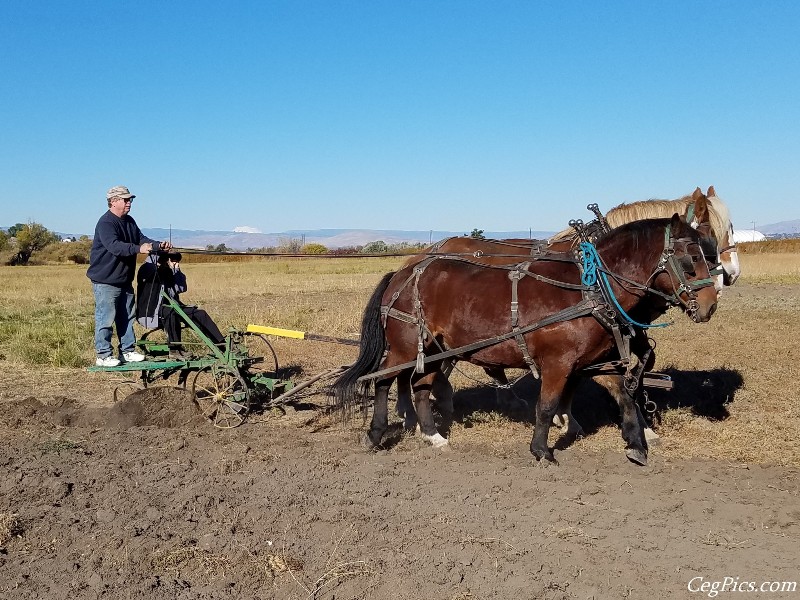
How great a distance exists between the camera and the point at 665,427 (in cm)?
759

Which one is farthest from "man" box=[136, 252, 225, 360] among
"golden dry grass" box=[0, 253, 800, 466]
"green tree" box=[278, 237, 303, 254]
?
"green tree" box=[278, 237, 303, 254]

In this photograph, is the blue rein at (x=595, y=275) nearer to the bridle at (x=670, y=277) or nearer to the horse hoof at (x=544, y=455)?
the bridle at (x=670, y=277)

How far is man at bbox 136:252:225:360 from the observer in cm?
791

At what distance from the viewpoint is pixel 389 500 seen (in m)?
5.57

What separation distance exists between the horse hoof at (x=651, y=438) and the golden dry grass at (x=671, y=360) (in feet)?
0.22

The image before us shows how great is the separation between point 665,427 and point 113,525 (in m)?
5.32

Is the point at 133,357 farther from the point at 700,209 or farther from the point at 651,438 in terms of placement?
the point at 700,209

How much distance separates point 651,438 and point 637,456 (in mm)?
745

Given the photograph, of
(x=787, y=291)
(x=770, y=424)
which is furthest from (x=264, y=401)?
(x=787, y=291)

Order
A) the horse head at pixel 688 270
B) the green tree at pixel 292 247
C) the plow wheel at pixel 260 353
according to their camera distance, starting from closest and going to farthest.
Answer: the horse head at pixel 688 270, the plow wheel at pixel 260 353, the green tree at pixel 292 247

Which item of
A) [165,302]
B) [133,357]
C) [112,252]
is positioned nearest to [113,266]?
[112,252]

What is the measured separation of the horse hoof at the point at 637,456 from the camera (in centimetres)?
640

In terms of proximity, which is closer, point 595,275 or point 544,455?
point 595,275

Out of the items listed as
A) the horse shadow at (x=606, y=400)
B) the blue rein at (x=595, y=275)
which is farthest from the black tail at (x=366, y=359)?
the blue rein at (x=595, y=275)
